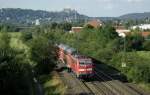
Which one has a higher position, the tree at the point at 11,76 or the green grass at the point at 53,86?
the tree at the point at 11,76

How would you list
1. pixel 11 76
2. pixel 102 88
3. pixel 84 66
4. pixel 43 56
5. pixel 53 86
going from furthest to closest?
pixel 43 56 < pixel 84 66 < pixel 53 86 < pixel 102 88 < pixel 11 76

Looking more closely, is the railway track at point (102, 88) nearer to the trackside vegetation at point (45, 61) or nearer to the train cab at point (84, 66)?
the train cab at point (84, 66)

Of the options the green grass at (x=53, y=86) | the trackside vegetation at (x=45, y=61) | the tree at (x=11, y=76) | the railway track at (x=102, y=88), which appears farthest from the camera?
the green grass at (x=53, y=86)

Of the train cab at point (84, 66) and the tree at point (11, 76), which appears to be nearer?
the tree at point (11, 76)

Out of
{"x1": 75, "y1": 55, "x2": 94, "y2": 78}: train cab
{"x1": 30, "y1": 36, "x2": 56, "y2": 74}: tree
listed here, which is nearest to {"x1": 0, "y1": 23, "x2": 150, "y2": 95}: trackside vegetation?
{"x1": 30, "y1": 36, "x2": 56, "y2": 74}: tree

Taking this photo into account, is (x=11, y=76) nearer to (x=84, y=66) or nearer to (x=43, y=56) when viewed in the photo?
(x=84, y=66)

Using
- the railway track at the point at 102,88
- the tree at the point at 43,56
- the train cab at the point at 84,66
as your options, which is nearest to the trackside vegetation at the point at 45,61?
the tree at the point at 43,56

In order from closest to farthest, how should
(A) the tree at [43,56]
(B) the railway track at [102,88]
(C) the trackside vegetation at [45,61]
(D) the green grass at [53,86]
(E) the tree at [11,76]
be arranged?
(E) the tree at [11,76] → (C) the trackside vegetation at [45,61] → (B) the railway track at [102,88] → (D) the green grass at [53,86] → (A) the tree at [43,56]

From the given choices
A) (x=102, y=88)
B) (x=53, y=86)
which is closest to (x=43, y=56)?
(x=53, y=86)

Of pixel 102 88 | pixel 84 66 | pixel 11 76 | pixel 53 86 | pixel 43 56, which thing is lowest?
pixel 53 86

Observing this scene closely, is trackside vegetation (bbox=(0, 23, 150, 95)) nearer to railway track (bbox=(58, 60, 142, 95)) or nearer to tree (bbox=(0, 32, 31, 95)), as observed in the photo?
tree (bbox=(0, 32, 31, 95))

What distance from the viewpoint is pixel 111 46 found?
7719 cm

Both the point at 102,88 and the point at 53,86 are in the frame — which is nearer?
the point at 102,88

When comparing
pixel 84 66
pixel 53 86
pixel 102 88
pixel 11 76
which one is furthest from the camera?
pixel 84 66
